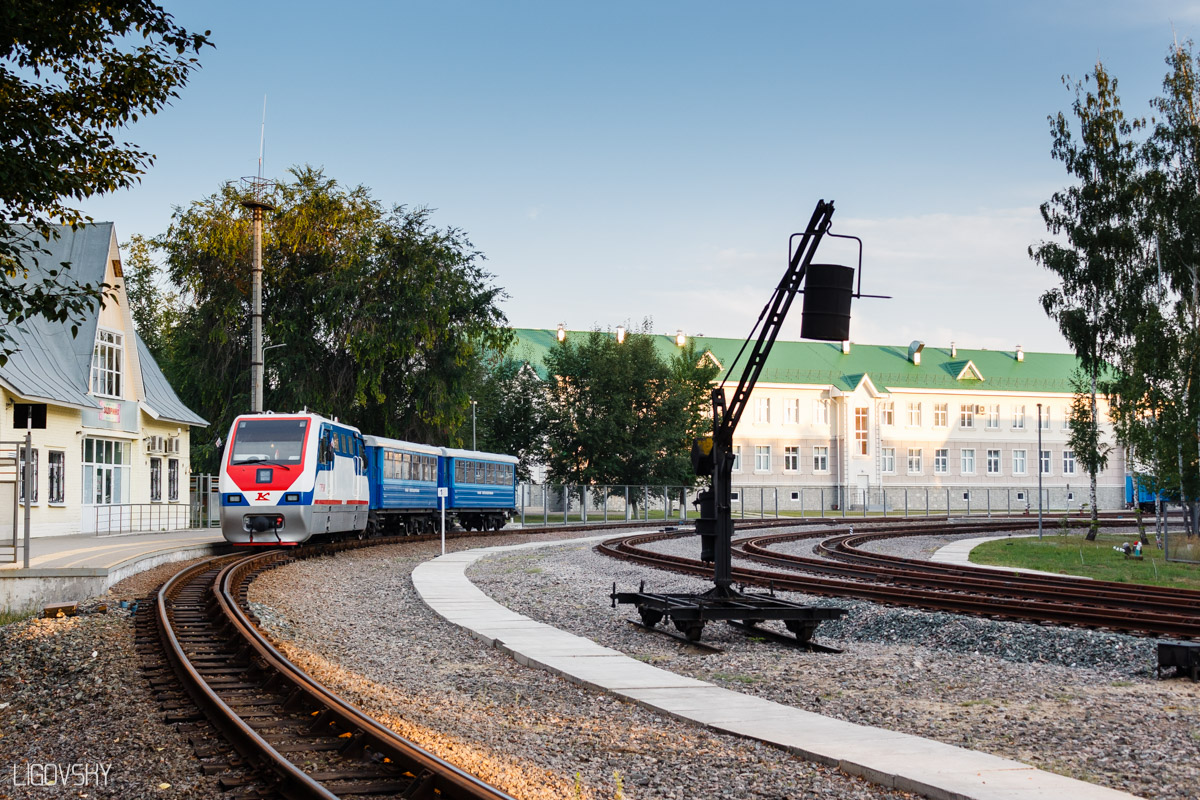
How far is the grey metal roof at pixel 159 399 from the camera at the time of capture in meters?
38.3

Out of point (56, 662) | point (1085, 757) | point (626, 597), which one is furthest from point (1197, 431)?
point (56, 662)

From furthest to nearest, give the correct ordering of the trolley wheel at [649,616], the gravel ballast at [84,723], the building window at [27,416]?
the building window at [27,416] < the trolley wheel at [649,616] < the gravel ballast at [84,723]

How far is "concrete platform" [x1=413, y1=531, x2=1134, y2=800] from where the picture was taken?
7035 millimetres

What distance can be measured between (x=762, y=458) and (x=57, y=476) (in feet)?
192

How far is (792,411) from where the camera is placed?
84938mm

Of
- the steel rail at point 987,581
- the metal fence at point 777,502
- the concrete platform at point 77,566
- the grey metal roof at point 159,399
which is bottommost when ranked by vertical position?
the metal fence at point 777,502

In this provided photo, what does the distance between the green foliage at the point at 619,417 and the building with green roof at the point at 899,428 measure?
21953mm

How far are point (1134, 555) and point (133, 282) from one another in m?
57.2

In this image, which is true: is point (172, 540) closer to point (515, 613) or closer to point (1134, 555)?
point (515, 613)

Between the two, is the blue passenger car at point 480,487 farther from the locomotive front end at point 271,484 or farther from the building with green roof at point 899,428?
the building with green roof at point 899,428

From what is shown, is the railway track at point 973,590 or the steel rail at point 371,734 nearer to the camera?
the steel rail at point 371,734

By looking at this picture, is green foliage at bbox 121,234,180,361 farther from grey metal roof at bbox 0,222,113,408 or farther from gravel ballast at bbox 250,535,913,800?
gravel ballast at bbox 250,535,913,800

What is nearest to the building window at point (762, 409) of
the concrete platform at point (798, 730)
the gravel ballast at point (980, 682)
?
the gravel ballast at point (980, 682)

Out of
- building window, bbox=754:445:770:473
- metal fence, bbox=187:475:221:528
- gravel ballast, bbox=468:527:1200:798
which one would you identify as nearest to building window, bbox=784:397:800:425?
building window, bbox=754:445:770:473
